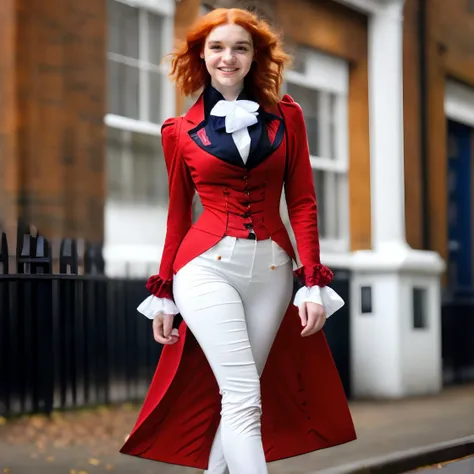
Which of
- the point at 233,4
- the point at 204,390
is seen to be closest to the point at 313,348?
the point at 204,390

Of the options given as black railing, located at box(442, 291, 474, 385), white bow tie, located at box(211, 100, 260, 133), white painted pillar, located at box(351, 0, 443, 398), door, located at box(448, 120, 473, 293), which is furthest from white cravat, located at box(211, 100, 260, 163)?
door, located at box(448, 120, 473, 293)

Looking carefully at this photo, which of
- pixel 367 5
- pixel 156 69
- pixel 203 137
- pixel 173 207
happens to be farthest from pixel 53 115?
pixel 367 5

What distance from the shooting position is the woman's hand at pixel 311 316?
326 centimetres

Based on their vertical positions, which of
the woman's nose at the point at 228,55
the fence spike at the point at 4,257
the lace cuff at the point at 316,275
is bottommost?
the lace cuff at the point at 316,275

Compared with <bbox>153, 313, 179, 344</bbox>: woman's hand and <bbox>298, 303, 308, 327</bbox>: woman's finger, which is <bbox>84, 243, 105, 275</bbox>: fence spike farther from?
<bbox>298, 303, 308, 327</bbox>: woman's finger

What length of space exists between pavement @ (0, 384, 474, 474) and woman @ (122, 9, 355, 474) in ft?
5.25

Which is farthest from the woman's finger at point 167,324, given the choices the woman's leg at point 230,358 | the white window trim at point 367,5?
the white window trim at point 367,5

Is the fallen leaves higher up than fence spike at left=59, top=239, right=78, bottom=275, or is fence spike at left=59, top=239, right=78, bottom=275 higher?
fence spike at left=59, top=239, right=78, bottom=275

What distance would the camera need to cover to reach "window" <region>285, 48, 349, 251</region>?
8.87 metres

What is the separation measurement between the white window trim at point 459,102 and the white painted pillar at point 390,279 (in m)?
2.00

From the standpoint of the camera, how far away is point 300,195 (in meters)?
3.40

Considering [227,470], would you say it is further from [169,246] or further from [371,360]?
[371,360]

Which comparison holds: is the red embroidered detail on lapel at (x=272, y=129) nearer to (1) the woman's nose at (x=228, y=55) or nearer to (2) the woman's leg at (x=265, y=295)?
(1) the woman's nose at (x=228, y=55)

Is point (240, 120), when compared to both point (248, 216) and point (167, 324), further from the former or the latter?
point (167, 324)
